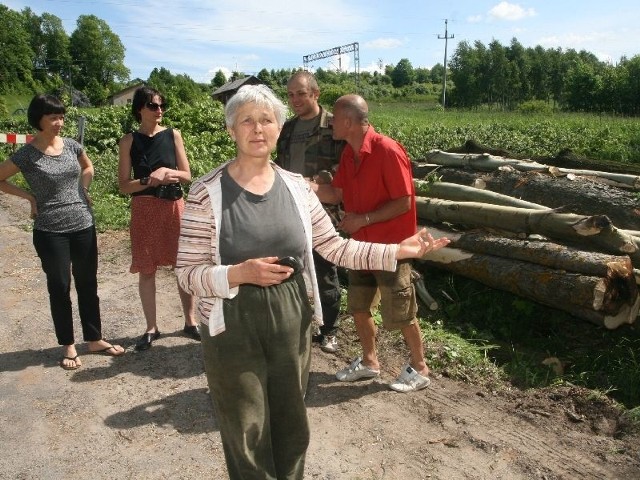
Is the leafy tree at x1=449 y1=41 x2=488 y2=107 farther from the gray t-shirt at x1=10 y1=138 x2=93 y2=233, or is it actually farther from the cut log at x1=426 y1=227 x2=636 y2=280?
the gray t-shirt at x1=10 y1=138 x2=93 y2=233

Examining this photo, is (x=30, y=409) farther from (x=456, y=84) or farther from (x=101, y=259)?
(x=456, y=84)

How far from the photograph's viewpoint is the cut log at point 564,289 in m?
4.59

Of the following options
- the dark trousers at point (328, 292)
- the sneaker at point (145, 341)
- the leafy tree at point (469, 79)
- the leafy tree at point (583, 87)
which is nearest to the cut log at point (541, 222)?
the dark trousers at point (328, 292)

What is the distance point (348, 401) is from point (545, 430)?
4.13 feet

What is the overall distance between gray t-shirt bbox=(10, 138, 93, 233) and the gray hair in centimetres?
239

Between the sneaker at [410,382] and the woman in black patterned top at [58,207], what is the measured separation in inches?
97.4

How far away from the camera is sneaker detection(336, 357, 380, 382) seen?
13.6 feet

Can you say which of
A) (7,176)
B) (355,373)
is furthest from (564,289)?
(7,176)

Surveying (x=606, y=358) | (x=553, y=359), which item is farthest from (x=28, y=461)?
(x=606, y=358)

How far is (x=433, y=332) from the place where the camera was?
4.98 meters

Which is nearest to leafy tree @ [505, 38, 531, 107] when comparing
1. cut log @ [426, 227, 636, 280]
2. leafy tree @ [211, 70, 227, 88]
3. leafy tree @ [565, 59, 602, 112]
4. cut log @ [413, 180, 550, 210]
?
leafy tree @ [565, 59, 602, 112]

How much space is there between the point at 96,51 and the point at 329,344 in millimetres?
123095

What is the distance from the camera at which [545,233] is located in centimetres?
566

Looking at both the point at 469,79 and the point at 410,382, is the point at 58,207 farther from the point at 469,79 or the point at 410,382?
the point at 469,79
